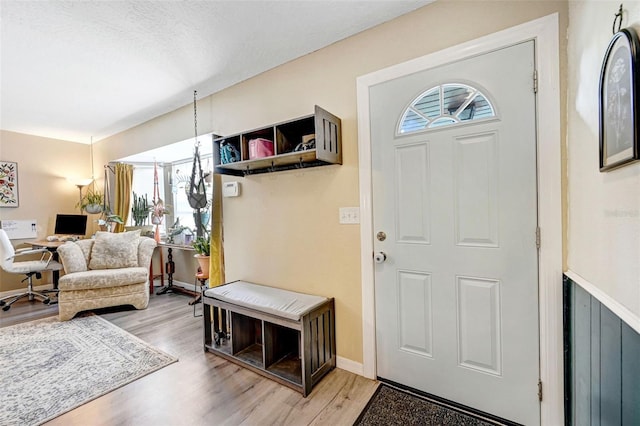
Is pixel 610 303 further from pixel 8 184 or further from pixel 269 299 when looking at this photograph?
pixel 8 184

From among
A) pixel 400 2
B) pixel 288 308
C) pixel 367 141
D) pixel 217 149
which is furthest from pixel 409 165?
pixel 217 149

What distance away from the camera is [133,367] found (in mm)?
2113

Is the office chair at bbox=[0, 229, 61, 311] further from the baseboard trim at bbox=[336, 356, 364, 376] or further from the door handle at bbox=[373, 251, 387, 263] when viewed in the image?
the door handle at bbox=[373, 251, 387, 263]

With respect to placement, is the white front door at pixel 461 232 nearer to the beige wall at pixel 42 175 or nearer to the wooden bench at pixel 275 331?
the wooden bench at pixel 275 331

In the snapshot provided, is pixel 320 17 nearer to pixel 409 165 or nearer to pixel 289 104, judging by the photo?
pixel 289 104

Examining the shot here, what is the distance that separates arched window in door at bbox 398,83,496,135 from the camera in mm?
1565

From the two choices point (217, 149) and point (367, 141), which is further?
point (217, 149)

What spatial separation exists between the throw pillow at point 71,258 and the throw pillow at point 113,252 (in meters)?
0.12

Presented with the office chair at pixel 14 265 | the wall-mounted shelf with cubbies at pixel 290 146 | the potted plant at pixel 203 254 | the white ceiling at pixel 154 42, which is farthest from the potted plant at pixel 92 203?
the wall-mounted shelf with cubbies at pixel 290 146

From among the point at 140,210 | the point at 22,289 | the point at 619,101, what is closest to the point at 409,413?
the point at 619,101

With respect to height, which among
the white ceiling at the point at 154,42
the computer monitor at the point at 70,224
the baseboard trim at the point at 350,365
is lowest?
the baseboard trim at the point at 350,365

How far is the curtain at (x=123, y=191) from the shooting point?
450 centimetres

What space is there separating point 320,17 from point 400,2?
498 millimetres

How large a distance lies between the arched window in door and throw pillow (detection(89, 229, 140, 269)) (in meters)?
3.57
